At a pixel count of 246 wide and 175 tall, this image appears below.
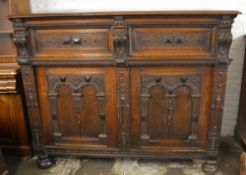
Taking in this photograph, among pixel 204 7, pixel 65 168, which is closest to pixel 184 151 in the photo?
pixel 65 168

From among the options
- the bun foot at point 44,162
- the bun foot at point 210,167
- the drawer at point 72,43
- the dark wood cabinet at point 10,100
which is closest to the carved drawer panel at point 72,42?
the drawer at point 72,43

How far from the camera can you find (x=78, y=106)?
1765 mm

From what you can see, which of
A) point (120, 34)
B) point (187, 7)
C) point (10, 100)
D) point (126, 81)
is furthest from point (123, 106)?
point (187, 7)

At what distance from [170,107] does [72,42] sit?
80 cm

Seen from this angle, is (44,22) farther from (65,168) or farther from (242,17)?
(242,17)

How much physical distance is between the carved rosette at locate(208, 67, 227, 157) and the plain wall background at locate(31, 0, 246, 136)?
2.12ft

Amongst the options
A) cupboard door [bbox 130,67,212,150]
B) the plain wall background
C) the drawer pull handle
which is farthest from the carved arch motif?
the plain wall background

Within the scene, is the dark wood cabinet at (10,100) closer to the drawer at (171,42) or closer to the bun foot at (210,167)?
the drawer at (171,42)

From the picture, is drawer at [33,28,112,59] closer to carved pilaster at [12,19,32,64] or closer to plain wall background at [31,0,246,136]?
carved pilaster at [12,19,32,64]

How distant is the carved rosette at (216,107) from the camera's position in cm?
159

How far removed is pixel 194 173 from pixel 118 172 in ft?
1.89

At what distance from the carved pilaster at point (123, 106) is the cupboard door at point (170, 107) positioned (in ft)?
0.13

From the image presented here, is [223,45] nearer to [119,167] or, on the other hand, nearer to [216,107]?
[216,107]

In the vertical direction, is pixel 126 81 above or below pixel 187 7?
below
